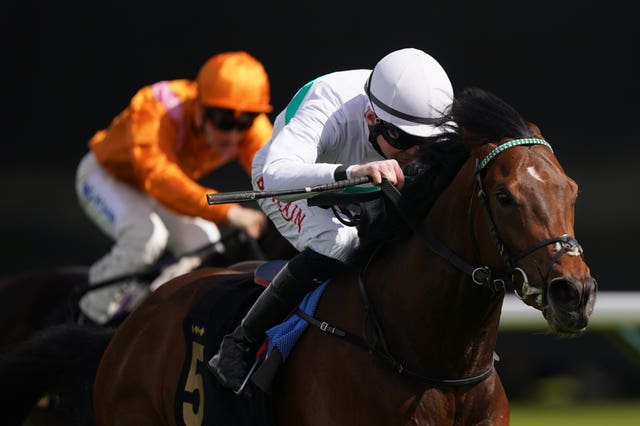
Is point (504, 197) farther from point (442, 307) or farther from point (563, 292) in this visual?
point (442, 307)

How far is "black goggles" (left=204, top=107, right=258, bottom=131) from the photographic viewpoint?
209 inches

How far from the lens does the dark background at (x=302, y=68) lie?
24.3 ft

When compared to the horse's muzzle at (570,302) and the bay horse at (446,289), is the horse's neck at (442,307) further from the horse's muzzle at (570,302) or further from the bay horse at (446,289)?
the horse's muzzle at (570,302)

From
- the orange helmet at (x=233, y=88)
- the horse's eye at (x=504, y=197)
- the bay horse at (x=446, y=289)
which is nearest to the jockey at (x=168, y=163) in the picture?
the orange helmet at (x=233, y=88)

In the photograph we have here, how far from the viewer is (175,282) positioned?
3.94m

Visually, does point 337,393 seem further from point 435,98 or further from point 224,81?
point 224,81

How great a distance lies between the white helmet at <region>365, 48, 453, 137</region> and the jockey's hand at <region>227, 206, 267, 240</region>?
187cm

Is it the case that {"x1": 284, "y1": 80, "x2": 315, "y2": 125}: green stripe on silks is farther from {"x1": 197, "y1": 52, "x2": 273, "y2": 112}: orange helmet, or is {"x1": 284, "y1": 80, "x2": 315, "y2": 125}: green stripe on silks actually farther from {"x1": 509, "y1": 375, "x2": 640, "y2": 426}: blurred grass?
{"x1": 509, "y1": 375, "x2": 640, "y2": 426}: blurred grass

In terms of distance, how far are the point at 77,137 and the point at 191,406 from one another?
4.76 m

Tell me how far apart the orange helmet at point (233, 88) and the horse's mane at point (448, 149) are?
234cm

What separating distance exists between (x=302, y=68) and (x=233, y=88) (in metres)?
2.47

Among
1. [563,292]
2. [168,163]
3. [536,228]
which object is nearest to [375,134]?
[536,228]

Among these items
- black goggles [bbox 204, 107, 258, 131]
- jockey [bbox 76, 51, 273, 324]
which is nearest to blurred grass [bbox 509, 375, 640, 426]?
jockey [bbox 76, 51, 273, 324]

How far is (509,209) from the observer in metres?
2.58
